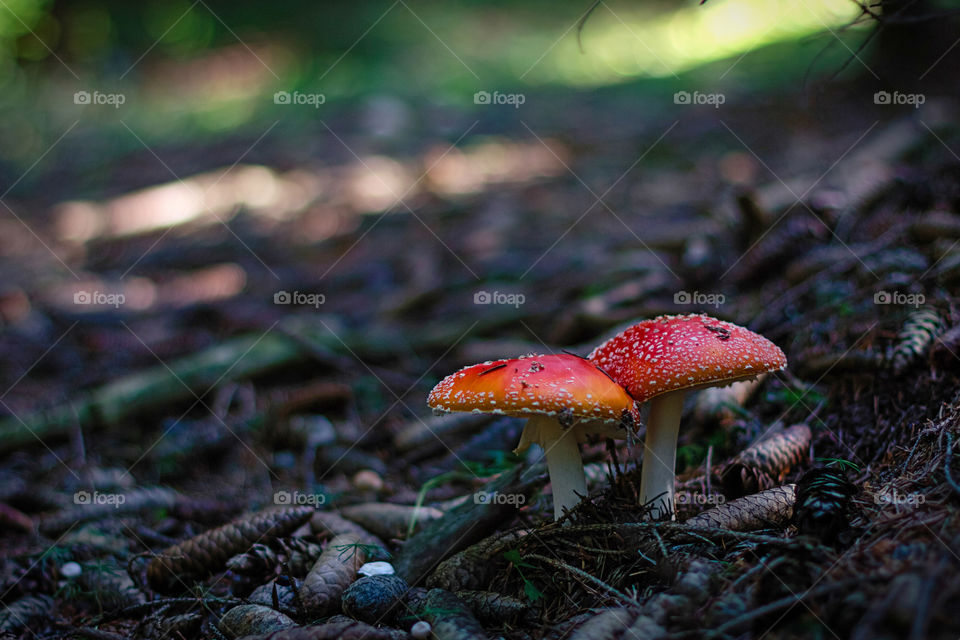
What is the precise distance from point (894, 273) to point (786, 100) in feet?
22.0

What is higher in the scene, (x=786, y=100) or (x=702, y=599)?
(x=786, y=100)

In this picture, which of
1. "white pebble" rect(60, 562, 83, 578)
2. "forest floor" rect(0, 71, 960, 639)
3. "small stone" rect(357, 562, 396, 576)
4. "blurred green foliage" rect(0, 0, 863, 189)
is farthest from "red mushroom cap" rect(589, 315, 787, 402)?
"blurred green foliage" rect(0, 0, 863, 189)

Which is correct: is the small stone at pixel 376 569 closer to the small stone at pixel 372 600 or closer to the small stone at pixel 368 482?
the small stone at pixel 372 600

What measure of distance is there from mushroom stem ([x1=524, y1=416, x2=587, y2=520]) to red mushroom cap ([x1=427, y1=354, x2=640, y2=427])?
25cm

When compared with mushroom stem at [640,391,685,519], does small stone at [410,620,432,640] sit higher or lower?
lower

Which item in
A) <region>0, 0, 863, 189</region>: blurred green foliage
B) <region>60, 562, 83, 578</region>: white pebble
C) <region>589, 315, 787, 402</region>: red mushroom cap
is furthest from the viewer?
<region>0, 0, 863, 189</region>: blurred green foliage

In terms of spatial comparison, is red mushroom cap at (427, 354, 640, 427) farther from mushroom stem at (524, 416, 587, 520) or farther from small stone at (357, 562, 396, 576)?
small stone at (357, 562, 396, 576)

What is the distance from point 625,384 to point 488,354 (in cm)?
248

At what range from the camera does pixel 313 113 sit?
41.0 feet

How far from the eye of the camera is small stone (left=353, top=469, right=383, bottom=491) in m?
3.60

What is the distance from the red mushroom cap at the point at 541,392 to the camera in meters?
2.09

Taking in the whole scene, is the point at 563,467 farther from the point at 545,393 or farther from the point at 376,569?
the point at 376,569

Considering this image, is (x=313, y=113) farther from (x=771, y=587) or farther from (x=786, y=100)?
(x=771, y=587)

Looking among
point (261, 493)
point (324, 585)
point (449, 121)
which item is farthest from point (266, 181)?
point (324, 585)
